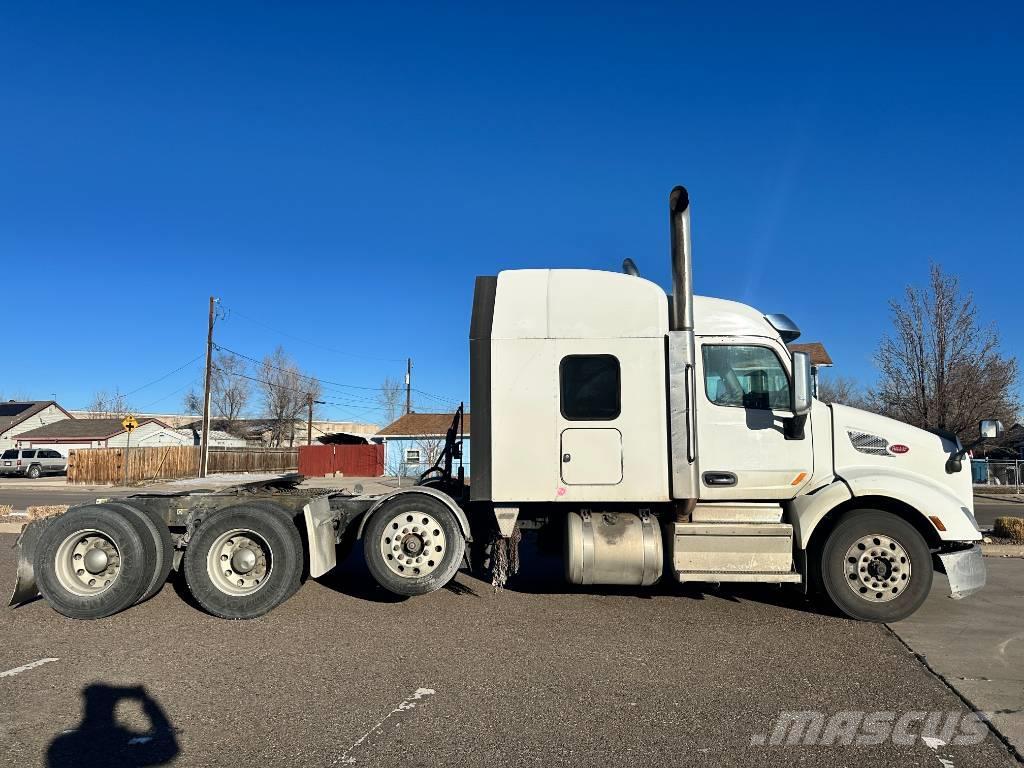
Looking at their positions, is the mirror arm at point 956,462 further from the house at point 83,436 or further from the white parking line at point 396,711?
the house at point 83,436

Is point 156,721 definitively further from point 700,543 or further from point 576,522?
point 700,543

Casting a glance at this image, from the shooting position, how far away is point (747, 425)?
21.7 ft

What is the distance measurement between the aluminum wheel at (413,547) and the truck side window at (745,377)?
3012 millimetres

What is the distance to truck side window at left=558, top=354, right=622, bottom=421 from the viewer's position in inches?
261

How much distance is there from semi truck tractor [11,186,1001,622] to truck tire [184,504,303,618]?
0.7 inches

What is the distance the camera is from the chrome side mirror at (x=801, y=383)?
6.26 meters

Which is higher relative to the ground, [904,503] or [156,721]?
[904,503]

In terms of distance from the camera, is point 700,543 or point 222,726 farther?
point 700,543

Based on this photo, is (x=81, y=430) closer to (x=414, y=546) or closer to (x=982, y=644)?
(x=414, y=546)

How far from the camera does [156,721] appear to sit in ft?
13.2

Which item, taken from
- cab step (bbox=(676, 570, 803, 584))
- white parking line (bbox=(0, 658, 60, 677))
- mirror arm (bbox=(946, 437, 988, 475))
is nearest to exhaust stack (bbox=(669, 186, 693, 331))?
cab step (bbox=(676, 570, 803, 584))

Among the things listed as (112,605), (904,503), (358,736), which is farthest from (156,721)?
(904,503)

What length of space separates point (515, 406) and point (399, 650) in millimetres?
2436

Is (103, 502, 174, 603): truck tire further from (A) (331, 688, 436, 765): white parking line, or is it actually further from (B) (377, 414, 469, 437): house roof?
(B) (377, 414, 469, 437): house roof
